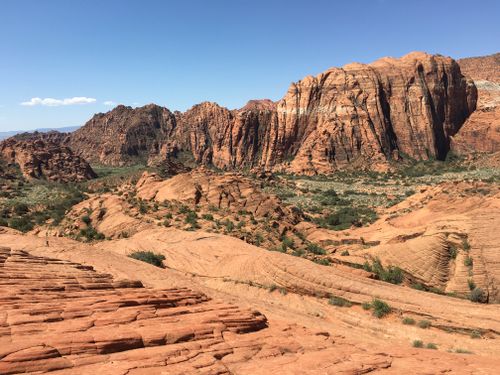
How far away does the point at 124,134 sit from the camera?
530 ft

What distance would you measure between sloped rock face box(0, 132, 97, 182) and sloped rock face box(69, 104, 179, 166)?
4705cm

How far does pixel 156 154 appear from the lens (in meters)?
160

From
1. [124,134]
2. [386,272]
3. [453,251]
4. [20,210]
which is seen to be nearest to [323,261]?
[386,272]

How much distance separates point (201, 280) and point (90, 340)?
47.6ft

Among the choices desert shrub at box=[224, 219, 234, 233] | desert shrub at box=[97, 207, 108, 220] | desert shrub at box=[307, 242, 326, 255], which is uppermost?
desert shrub at box=[97, 207, 108, 220]

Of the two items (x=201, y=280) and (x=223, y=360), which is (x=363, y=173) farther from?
(x=223, y=360)

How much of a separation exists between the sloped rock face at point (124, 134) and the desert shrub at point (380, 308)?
14644cm

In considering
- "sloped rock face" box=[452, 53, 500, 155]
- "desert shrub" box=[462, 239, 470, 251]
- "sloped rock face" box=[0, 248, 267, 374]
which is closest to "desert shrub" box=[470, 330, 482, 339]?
"sloped rock face" box=[0, 248, 267, 374]

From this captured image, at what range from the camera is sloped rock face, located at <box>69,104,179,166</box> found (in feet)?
522

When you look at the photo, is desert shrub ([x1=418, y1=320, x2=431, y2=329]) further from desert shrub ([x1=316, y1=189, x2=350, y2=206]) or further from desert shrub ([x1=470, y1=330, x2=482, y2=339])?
desert shrub ([x1=316, y1=189, x2=350, y2=206])

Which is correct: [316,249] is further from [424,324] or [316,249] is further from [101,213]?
[101,213]

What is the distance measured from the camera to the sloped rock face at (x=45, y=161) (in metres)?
94.8

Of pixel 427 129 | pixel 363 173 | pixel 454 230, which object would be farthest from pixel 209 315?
pixel 427 129

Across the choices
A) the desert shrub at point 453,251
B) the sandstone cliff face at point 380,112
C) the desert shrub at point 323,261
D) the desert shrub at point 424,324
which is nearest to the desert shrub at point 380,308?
the desert shrub at point 424,324
